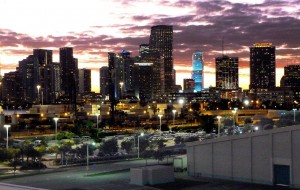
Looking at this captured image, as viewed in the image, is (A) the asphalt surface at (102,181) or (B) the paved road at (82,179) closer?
(A) the asphalt surface at (102,181)

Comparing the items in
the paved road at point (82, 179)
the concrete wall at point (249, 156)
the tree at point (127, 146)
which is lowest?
the paved road at point (82, 179)

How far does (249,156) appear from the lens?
42.4 m

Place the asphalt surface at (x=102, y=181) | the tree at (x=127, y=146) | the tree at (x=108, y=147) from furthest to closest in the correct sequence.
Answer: the tree at (x=127, y=146) → the tree at (x=108, y=147) → the asphalt surface at (x=102, y=181)

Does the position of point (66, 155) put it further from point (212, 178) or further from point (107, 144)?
point (212, 178)

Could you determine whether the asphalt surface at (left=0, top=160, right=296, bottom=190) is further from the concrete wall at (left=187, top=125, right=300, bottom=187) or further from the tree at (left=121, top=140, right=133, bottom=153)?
the tree at (left=121, top=140, right=133, bottom=153)

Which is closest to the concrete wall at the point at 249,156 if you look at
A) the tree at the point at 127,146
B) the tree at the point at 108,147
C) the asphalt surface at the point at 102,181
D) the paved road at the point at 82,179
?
the asphalt surface at the point at 102,181

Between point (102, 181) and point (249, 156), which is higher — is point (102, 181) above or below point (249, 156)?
below

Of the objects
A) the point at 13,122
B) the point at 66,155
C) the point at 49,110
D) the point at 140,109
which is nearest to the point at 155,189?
the point at 66,155

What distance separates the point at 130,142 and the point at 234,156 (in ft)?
88.7

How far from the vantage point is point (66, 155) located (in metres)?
63.8

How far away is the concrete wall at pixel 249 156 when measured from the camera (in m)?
39.6

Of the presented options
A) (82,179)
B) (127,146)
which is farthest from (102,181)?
(127,146)

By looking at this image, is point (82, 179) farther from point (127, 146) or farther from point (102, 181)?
point (127, 146)

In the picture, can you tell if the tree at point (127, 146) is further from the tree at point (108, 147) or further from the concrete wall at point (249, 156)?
the concrete wall at point (249, 156)
